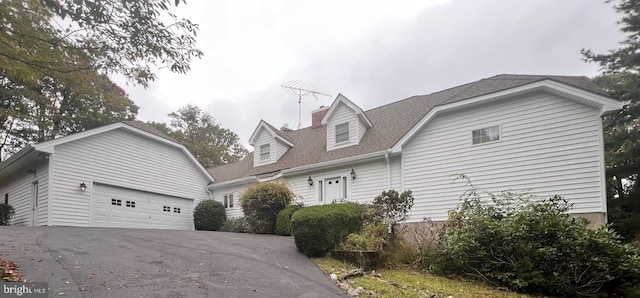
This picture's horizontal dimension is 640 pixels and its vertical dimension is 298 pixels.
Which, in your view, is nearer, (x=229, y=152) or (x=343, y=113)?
(x=343, y=113)

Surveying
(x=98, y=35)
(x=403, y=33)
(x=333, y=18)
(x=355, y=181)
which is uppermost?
(x=403, y=33)

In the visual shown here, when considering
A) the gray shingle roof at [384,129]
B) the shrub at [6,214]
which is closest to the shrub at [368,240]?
the gray shingle roof at [384,129]

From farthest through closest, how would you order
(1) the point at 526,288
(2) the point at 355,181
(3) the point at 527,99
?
(2) the point at 355,181 → (3) the point at 527,99 → (1) the point at 526,288

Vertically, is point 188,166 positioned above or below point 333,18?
below

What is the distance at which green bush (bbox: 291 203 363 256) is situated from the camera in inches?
334

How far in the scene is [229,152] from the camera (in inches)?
1442

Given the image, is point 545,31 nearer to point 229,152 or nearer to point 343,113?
point 343,113

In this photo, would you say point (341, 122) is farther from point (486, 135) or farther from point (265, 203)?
point (486, 135)

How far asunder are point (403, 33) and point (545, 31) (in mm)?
5536

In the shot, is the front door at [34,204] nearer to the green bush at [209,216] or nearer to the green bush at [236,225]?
the green bush at [209,216]

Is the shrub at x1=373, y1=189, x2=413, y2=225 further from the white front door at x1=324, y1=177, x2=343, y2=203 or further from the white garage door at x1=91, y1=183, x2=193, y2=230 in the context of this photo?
the white garage door at x1=91, y1=183, x2=193, y2=230

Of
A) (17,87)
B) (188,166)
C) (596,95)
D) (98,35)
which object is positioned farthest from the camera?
(17,87)

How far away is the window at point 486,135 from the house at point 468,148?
0.10ft

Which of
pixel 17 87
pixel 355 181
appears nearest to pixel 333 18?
pixel 355 181
